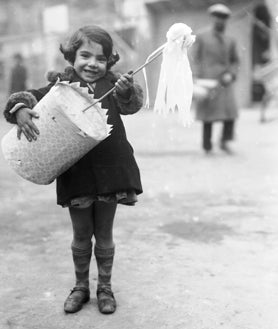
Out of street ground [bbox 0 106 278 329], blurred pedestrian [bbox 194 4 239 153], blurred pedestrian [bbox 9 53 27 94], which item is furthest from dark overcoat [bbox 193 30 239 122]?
blurred pedestrian [bbox 9 53 27 94]

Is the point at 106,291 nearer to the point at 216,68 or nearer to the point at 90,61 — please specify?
the point at 90,61

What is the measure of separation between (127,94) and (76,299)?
1021 mm

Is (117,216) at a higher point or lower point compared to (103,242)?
lower

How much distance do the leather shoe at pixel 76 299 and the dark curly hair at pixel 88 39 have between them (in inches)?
44.1

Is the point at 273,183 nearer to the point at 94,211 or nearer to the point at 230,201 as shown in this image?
the point at 230,201

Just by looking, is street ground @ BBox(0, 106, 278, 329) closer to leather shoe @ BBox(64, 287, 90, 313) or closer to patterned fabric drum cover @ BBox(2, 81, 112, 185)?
leather shoe @ BBox(64, 287, 90, 313)

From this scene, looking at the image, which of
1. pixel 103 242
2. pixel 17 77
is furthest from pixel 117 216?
pixel 17 77

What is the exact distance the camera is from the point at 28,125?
2562 mm

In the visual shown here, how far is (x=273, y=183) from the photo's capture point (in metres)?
6.09

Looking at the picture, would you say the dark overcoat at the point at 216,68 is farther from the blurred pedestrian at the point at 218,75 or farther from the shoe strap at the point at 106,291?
the shoe strap at the point at 106,291

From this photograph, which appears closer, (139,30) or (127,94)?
(127,94)

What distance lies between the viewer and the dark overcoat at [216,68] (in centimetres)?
796

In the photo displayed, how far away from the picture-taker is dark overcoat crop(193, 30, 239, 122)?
26.1ft

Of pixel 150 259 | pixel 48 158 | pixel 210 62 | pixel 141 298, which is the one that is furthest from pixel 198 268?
pixel 210 62
